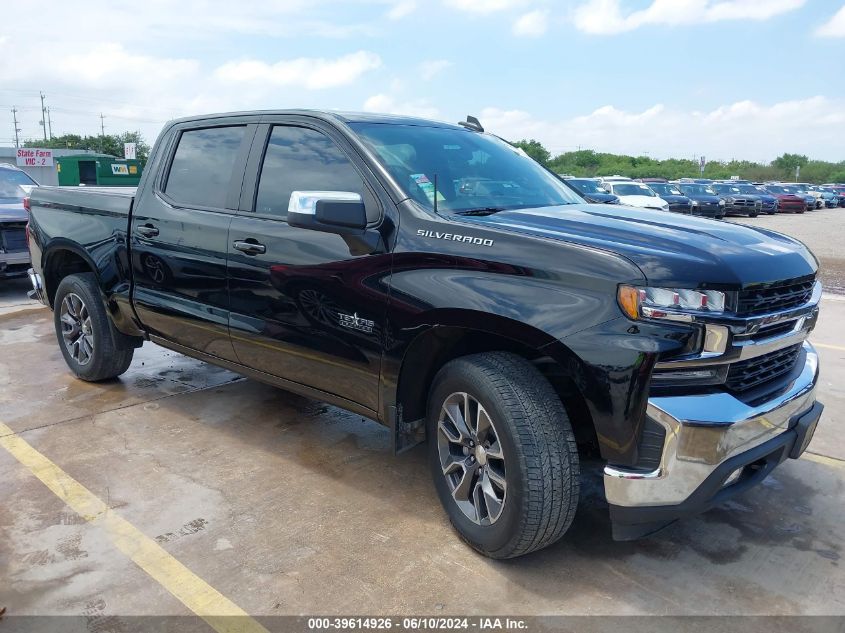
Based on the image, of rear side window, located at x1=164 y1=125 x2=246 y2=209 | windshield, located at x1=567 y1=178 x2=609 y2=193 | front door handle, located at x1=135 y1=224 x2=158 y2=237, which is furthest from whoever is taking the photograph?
windshield, located at x1=567 y1=178 x2=609 y2=193

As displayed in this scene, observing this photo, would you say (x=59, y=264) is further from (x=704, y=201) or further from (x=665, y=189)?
(x=704, y=201)

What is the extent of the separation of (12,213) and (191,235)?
6.35 metres

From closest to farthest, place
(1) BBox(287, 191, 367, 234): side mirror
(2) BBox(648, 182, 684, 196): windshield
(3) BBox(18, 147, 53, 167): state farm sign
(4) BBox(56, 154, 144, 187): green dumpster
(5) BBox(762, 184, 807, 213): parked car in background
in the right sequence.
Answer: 1. (1) BBox(287, 191, 367, 234): side mirror
2. (4) BBox(56, 154, 144, 187): green dumpster
3. (2) BBox(648, 182, 684, 196): windshield
4. (5) BBox(762, 184, 807, 213): parked car in background
5. (3) BBox(18, 147, 53, 167): state farm sign

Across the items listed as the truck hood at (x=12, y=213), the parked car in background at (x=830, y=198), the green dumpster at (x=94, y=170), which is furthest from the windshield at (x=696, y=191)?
the truck hood at (x=12, y=213)

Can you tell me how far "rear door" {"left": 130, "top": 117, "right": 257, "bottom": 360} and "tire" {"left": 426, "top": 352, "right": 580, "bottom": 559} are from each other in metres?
1.64

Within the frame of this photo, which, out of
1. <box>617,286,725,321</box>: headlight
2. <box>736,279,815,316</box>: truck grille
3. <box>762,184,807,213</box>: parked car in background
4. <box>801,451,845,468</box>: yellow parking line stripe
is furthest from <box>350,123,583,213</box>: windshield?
<box>762,184,807,213</box>: parked car in background

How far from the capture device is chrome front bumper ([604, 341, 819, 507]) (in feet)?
7.89

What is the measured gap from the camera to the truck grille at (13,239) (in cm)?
895

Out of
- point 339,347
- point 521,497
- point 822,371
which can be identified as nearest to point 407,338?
point 339,347

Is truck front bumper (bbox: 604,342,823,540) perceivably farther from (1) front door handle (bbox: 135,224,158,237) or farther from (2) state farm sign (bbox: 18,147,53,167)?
(2) state farm sign (bbox: 18,147,53,167)

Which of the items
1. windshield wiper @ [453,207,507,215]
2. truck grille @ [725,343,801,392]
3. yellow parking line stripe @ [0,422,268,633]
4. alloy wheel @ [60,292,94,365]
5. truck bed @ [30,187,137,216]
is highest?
windshield wiper @ [453,207,507,215]

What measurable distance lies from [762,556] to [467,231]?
1.88m

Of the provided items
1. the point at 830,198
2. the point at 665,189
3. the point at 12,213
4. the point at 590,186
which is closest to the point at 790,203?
the point at 830,198

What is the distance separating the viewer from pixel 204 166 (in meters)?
4.25
